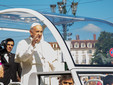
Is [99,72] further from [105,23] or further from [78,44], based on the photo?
[105,23]

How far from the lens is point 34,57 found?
16.4ft

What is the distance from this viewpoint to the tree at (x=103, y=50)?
4465 mm

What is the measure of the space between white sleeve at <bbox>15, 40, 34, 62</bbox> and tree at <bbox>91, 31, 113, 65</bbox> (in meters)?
1.09

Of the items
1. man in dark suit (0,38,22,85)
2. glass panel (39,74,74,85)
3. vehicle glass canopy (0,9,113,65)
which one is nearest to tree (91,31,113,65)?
vehicle glass canopy (0,9,113,65)

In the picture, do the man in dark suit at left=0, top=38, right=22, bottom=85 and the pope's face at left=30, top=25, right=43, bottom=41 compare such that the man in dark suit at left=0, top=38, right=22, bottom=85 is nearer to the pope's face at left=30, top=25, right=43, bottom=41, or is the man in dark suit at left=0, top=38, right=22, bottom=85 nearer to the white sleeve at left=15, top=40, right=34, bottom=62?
the white sleeve at left=15, top=40, right=34, bottom=62

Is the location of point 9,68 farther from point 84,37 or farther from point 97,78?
point 97,78

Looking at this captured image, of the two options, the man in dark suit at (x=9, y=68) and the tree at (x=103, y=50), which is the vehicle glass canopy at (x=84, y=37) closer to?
the tree at (x=103, y=50)

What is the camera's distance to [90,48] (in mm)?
4543

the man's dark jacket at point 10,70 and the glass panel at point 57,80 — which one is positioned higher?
the man's dark jacket at point 10,70

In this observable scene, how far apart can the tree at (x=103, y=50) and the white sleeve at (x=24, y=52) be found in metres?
Answer: 1.09

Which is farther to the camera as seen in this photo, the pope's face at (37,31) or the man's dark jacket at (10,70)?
the man's dark jacket at (10,70)

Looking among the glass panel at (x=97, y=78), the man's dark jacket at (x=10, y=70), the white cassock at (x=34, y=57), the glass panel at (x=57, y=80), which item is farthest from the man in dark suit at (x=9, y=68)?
the glass panel at (x=97, y=78)

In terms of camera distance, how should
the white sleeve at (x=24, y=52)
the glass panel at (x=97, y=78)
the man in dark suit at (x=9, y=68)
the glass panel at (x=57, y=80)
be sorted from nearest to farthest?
the glass panel at (x=97, y=78), the glass panel at (x=57, y=80), the white sleeve at (x=24, y=52), the man in dark suit at (x=9, y=68)

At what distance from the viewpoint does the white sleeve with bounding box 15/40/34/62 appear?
16.0 ft
